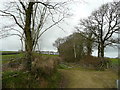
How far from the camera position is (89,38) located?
1100 centimetres

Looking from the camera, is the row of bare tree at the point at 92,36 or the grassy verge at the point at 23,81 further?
the row of bare tree at the point at 92,36

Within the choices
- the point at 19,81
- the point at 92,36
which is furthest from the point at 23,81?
the point at 92,36

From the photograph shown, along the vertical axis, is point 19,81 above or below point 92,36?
below

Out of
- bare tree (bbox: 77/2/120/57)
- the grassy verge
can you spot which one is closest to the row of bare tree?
bare tree (bbox: 77/2/120/57)

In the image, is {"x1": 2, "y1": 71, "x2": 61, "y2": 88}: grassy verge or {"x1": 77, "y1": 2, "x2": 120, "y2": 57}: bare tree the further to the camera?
{"x1": 77, "y1": 2, "x2": 120, "y2": 57}: bare tree

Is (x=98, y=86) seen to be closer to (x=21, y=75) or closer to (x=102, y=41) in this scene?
(x=21, y=75)

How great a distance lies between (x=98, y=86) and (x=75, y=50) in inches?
388

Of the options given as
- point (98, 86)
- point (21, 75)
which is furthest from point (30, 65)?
point (98, 86)

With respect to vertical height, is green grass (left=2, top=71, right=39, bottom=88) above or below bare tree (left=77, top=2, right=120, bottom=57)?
below

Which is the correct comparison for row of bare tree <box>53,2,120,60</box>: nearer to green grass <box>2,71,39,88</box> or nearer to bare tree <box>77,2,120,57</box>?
bare tree <box>77,2,120,57</box>

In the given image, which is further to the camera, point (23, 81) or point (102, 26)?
point (102, 26)

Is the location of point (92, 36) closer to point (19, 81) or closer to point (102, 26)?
point (102, 26)

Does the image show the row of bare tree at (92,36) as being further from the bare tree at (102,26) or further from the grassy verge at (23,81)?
the grassy verge at (23,81)

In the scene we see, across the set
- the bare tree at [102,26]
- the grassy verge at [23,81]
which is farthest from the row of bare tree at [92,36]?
the grassy verge at [23,81]
